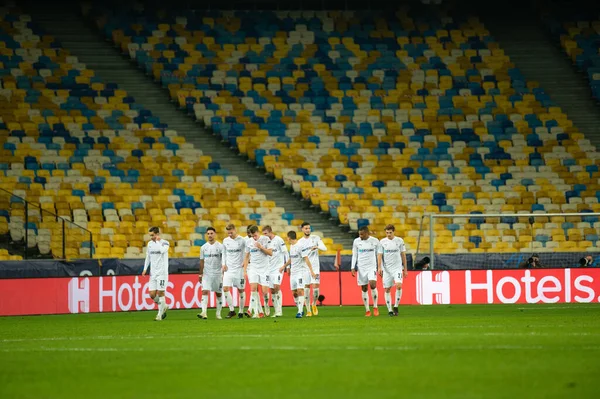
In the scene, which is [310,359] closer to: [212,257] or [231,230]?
[231,230]

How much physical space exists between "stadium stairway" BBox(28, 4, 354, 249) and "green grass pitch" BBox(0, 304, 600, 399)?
16.0 m

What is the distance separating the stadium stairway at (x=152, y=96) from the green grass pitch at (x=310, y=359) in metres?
16.0

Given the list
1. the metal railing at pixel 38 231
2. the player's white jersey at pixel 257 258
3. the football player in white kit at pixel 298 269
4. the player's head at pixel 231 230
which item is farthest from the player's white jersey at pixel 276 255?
the metal railing at pixel 38 231

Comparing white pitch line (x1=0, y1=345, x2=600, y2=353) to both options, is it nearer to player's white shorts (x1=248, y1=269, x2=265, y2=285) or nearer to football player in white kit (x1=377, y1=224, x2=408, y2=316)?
player's white shorts (x1=248, y1=269, x2=265, y2=285)

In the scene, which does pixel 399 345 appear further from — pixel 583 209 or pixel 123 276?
pixel 583 209

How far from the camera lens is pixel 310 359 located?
1402 centimetres

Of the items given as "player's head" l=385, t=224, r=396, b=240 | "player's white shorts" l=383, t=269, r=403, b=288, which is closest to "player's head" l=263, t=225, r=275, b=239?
"player's head" l=385, t=224, r=396, b=240

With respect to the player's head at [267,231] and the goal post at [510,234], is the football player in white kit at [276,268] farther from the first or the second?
the goal post at [510,234]

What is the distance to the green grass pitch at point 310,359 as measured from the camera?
11.1 metres

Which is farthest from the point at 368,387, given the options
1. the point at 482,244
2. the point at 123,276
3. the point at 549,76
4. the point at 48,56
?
the point at 549,76

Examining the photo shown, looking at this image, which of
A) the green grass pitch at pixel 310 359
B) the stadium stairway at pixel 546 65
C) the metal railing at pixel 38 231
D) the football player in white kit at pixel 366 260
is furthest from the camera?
the stadium stairway at pixel 546 65

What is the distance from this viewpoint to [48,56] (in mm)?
41938

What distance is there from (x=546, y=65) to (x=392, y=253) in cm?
2184

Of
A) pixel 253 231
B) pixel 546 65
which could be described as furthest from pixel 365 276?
pixel 546 65
